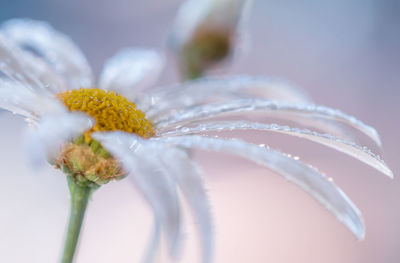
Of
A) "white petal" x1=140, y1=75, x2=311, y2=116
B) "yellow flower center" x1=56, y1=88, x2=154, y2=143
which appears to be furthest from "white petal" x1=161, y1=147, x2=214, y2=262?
"white petal" x1=140, y1=75, x2=311, y2=116

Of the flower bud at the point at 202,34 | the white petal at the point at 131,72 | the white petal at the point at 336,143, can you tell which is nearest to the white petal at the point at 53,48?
the white petal at the point at 131,72

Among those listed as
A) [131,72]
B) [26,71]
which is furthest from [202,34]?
[26,71]

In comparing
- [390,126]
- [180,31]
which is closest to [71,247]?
[180,31]

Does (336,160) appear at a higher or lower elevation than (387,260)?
higher

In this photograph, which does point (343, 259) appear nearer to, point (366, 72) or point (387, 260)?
point (387, 260)

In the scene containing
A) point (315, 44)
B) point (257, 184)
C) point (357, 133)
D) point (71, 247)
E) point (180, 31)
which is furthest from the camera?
point (315, 44)

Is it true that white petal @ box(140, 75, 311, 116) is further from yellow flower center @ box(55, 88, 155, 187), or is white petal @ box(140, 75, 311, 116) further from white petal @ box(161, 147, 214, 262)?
white petal @ box(161, 147, 214, 262)

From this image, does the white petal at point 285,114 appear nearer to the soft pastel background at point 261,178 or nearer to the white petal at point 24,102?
the white petal at point 24,102
